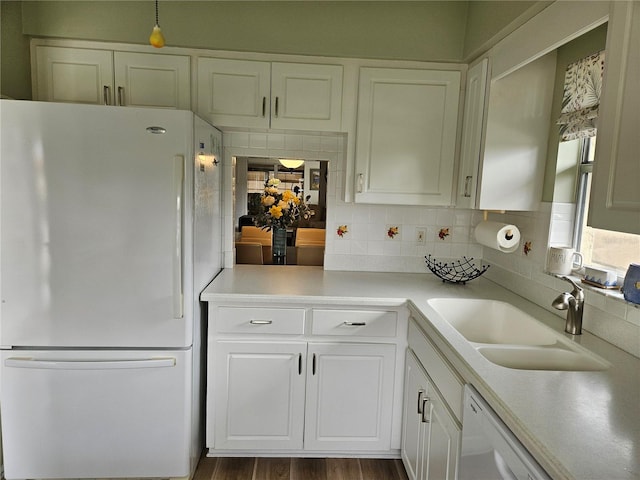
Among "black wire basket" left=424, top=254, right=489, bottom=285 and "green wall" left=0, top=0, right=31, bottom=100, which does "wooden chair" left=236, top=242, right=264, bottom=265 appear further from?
"green wall" left=0, top=0, right=31, bottom=100

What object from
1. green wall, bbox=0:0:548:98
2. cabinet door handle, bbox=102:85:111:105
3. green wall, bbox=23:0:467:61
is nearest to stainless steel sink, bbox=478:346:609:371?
green wall, bbox=0:0:548:98

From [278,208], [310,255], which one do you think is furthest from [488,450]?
[278,208]

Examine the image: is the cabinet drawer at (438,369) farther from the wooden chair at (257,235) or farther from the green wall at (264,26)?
the green wall at (264,26)

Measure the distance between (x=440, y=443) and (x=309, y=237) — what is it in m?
1.56

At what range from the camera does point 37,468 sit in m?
1.84

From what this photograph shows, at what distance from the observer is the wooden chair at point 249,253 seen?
2754 mm

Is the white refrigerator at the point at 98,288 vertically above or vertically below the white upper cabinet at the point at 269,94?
below

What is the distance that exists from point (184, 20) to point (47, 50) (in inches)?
28.0

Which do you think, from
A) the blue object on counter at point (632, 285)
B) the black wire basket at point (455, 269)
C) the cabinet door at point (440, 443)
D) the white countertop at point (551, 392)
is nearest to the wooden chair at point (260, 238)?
the white countertop at point (551, 392)

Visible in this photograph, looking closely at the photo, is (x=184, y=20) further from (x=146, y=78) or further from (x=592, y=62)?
(x=592, y=62)

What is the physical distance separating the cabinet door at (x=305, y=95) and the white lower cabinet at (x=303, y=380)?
1.01 metres

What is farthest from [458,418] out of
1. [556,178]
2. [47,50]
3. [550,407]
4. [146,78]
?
[47,50]

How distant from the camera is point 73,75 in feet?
6.95

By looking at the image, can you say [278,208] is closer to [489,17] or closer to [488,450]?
[489,17]
